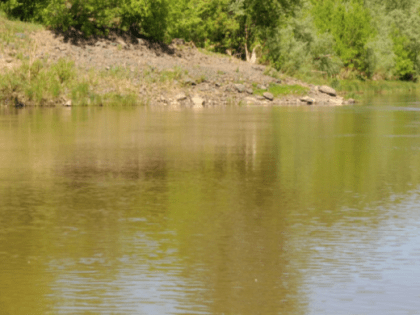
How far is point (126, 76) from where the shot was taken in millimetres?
55062

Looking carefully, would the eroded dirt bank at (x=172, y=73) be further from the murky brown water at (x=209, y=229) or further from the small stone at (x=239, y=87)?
the murky brown water at (x=209, y=229)

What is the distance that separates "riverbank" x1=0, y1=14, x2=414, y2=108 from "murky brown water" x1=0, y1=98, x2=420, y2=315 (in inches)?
1089

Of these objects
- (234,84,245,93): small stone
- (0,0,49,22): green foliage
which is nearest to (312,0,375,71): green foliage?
(234,84,245,93): small stone

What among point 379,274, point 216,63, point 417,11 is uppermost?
point 417,11

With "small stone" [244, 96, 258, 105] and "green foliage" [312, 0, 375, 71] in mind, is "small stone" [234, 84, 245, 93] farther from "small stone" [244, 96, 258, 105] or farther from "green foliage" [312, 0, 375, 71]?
"green foliage" [312, 0, 375, 71]

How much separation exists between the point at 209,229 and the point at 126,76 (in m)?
45.1

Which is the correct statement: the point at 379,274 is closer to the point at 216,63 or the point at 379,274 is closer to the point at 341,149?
the point at 341,149

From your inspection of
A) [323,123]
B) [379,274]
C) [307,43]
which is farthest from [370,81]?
[379,274]

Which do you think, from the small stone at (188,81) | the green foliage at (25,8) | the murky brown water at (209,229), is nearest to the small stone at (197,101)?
the small stone at (188,81)

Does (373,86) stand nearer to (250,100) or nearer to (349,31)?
(349,31)

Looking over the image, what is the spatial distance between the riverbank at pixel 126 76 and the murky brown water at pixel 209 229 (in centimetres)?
2766

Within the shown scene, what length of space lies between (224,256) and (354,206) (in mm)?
4248

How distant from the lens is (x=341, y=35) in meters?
104

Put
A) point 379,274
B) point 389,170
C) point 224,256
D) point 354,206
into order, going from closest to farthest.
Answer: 1. point 379,274
2. point 224,256
3. point 354,206
4. point 389,170
